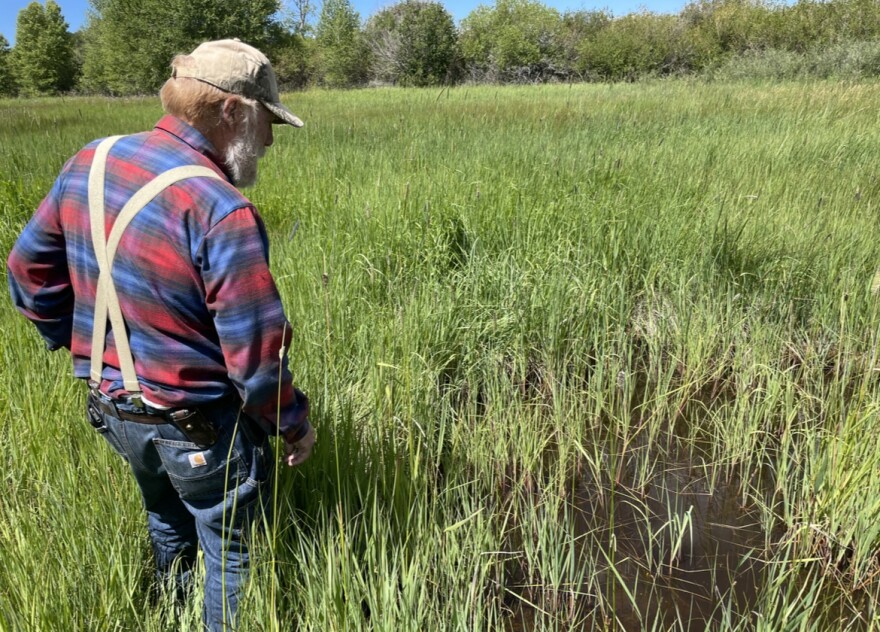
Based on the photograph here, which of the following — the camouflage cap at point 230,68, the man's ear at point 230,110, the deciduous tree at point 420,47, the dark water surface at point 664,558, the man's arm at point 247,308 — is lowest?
the dark water surface at point 664,558

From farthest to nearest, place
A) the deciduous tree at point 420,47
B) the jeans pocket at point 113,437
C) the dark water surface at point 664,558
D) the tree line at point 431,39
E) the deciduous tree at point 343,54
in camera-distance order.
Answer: the deciduous tree at point 343,54 → the deciduous tree at point 420,47 → the tree line at point 431,39 → the dark water surface at point 664,558 → the jeans pocket at point 113,437

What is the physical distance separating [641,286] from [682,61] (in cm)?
3259

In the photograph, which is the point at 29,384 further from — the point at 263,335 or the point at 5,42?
the point at 5,42

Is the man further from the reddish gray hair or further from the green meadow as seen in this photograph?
the green meadow

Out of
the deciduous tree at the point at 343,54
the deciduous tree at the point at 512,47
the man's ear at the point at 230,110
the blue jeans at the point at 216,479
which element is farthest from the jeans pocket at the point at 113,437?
the deciduous tree at the point at 343,54

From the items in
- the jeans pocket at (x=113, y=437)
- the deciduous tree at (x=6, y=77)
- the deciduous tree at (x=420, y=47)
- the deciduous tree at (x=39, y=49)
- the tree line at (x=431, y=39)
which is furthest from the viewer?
the deciduous tree at (x=39, y=49)

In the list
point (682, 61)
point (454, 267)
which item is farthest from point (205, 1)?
point (454, 267)

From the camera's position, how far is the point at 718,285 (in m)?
3.37

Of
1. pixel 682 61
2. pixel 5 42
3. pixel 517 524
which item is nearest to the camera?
pixel 517 524

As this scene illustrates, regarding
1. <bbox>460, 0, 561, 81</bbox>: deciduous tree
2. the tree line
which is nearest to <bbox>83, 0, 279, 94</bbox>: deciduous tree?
the tree line

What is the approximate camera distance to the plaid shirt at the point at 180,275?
1160mm

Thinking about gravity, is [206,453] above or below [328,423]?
above

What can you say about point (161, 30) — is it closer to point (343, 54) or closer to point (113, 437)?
point (343, 54)

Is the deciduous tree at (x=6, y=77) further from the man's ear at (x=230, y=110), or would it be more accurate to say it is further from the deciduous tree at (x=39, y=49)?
the man's ear at (x=230, y=110)
